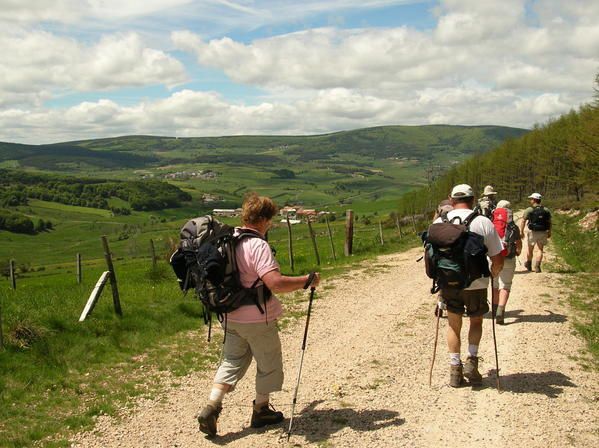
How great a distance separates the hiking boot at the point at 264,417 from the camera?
5.68 m

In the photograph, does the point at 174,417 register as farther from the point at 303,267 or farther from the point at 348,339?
the point at 303,267

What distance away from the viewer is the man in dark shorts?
6.33 m

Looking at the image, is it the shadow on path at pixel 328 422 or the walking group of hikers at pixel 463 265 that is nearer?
the shadow on path at pixel 328 422

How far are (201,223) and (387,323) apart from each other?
613 cm

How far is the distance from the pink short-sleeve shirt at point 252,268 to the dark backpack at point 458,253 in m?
2.22

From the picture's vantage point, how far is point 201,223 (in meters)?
5.28

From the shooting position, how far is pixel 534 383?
6.79 m

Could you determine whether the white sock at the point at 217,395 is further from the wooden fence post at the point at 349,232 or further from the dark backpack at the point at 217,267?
the wooden fence post at the point at 349,232

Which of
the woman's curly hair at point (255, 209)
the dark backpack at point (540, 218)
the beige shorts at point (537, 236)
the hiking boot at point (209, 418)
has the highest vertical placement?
the woman's curly hair at point (255, 209)

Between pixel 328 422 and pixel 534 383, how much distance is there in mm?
2943

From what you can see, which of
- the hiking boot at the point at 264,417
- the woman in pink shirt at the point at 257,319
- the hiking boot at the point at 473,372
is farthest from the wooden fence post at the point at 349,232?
the woman in pink shirt at the point at 257,319

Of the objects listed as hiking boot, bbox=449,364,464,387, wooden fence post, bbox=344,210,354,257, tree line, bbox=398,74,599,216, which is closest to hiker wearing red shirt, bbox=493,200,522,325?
hiking boot, bbox=449,364,464,387

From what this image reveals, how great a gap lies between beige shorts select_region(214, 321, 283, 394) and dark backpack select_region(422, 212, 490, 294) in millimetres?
2242

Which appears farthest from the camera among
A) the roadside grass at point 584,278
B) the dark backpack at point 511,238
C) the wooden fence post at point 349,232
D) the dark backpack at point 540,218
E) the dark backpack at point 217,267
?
the wooden fence post at point 349,232
